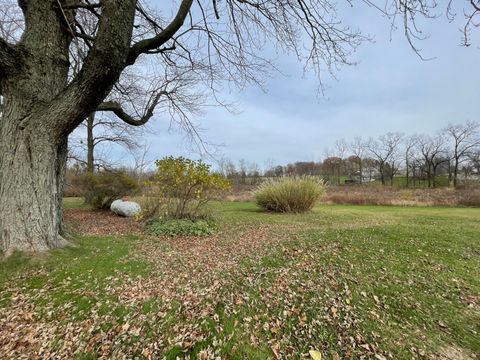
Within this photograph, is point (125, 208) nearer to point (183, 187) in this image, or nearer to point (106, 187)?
point (106, 187)

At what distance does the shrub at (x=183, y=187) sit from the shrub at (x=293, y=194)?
3.10 m

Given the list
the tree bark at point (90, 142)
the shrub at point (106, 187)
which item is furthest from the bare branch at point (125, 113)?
the tree bark at point (90, 142)

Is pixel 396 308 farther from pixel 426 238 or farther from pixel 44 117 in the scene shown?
pixel 44 117

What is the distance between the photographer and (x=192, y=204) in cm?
609

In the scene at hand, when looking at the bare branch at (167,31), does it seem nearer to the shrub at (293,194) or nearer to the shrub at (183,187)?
the shrub at (183,187)

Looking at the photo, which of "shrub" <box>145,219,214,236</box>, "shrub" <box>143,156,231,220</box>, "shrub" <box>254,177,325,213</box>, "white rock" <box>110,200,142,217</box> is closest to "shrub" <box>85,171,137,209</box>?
"white rock" <box>110,200,142,217</box>

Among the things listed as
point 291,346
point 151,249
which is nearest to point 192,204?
point 151,249

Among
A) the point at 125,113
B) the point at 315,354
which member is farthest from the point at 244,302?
the point at 125,113

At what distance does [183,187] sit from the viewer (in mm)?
5770

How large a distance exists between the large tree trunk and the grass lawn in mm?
259

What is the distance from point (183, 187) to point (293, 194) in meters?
4.30

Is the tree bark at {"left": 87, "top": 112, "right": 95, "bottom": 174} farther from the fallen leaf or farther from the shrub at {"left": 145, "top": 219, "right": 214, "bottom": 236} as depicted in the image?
the fallen leaf

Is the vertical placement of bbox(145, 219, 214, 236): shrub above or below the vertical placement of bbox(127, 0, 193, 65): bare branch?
below

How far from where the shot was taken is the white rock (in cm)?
797
